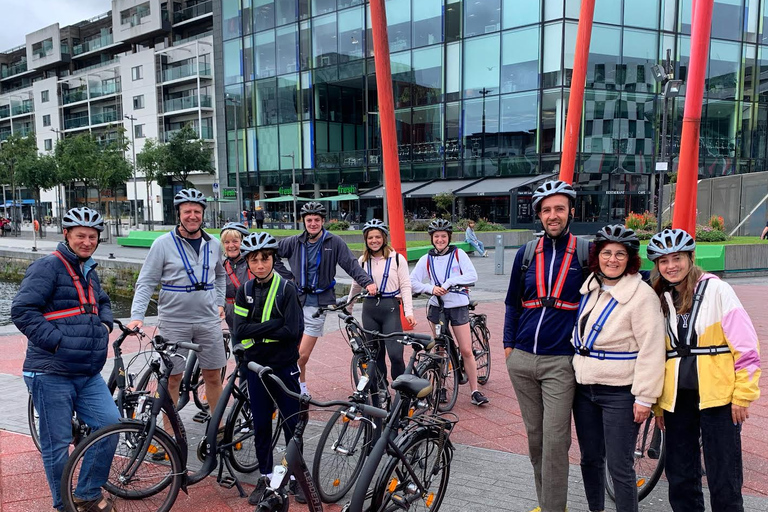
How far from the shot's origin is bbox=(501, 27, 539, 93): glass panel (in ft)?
103

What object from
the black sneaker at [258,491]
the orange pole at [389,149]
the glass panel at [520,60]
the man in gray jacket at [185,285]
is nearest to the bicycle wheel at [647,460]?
the black sneaker at [258,491]

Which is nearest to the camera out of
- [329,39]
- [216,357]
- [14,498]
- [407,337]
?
[14,498]

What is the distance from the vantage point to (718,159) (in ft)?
114

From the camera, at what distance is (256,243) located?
3.66 m

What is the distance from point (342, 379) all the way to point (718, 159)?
3552 cm

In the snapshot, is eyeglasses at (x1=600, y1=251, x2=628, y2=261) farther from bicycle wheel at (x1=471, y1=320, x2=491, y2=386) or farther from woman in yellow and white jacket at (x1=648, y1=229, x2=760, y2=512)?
bicycle wheel at (x1=471, y1=320, x2=491, y2=386)

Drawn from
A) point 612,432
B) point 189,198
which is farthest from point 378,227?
point 612,432

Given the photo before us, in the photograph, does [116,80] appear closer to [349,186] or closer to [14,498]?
[349,186]

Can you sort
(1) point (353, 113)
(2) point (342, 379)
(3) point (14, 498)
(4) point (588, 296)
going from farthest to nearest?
(1) point (353, 113) → (2) point (342, 379) → (3) point (14, 498) → (4) point (588, 296)

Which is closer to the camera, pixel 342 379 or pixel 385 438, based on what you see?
pixel 385 438

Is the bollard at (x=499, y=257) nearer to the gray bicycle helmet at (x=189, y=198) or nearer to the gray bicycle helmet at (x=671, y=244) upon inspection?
the gray bicycle helmet at (x=189, y=198)

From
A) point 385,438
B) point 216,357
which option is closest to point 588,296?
point 385,438

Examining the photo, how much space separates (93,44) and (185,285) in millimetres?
69382

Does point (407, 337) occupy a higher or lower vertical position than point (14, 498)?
higher
